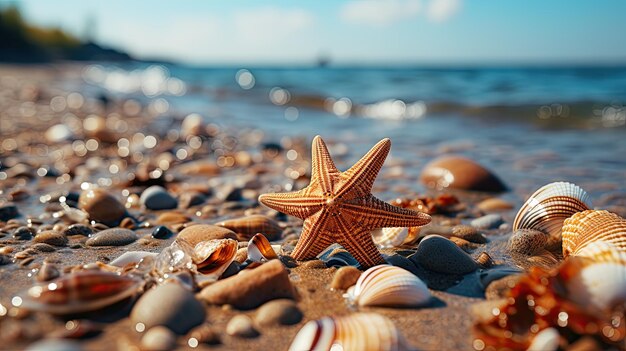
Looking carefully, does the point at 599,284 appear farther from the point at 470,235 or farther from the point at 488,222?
the point at 488,222

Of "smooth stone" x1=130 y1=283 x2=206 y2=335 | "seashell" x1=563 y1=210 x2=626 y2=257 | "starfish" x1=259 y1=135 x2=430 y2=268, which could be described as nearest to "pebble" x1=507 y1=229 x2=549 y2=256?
"seashell" x1=563 y1=210 x2=626 y2=257

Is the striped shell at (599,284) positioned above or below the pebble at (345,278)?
above

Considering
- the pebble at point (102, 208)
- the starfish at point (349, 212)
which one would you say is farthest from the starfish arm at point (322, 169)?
the pebble at point (102, 208)

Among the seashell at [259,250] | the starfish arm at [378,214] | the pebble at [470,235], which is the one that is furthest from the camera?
the pebble at [470,235]

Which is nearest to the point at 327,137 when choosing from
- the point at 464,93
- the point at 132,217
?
the point at 132,217

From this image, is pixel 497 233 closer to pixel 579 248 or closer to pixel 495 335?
pixel 579 248

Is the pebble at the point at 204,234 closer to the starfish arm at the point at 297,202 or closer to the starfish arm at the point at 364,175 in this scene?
the starfish arm at the point at 297,202

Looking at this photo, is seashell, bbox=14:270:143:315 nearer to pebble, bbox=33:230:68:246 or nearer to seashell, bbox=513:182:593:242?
pebble, bbox=33:230:68:246
